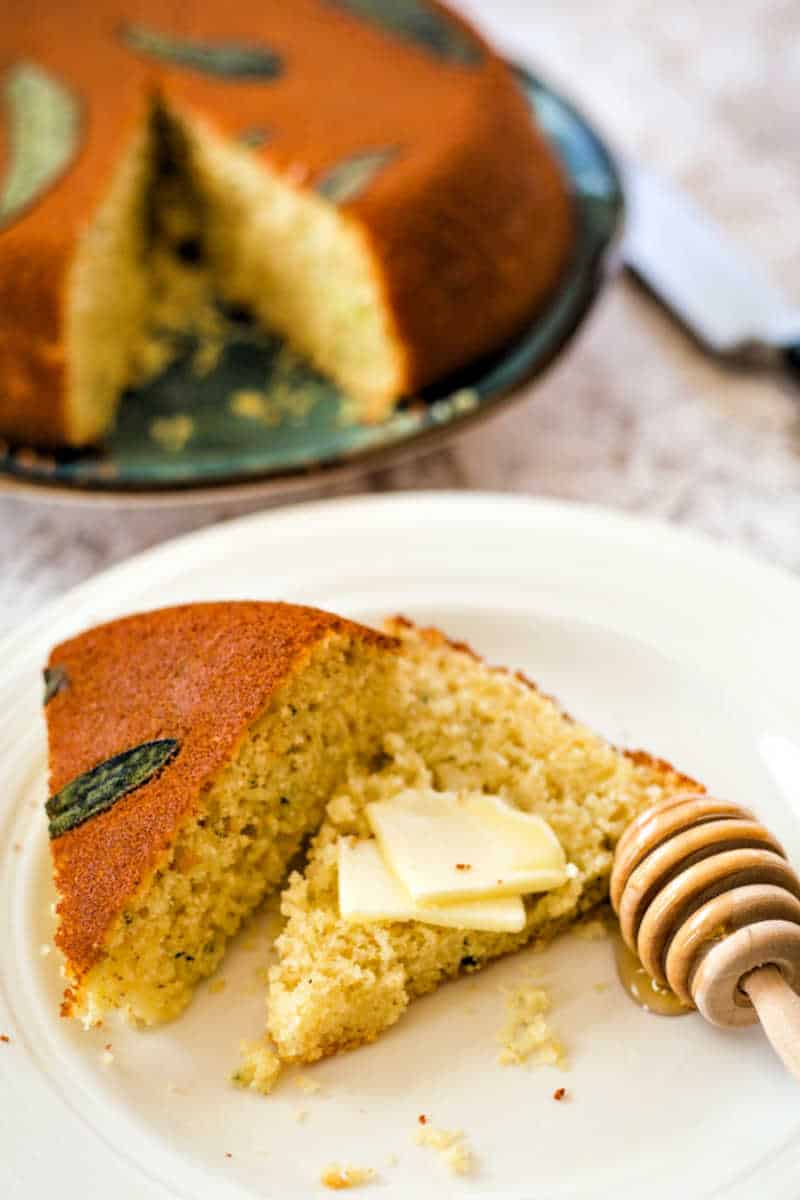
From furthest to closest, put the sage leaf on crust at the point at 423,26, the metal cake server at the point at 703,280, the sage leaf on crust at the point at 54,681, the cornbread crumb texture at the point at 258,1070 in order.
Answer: the sage leaf on crust at the point at 423,26, the metal cake server at the point at 703,280, the sage leaf on crust at the point at 54,681, the cornbread crumb texture at the point at 258,1070

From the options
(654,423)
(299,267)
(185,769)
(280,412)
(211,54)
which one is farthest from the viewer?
(211,54)

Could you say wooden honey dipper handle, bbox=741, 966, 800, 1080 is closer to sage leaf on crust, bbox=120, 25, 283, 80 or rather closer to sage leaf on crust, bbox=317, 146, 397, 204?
sage leaf on crust, bbox=317, 146, 397, 204

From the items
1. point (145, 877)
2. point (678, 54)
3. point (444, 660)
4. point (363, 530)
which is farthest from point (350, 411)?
point (678, 54)

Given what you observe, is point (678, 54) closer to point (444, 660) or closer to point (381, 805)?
point (444, 660)

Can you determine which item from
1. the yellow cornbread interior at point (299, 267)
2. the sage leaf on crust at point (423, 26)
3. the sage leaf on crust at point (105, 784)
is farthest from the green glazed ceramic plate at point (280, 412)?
the sage leaf on crust at point (105, 784)

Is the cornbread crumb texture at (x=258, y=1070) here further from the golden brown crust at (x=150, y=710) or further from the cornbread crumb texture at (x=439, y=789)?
the golden brown crust at (x=150, y=710)

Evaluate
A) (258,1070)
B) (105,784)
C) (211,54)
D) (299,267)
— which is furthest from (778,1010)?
(211,54)

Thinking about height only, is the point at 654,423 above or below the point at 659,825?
below

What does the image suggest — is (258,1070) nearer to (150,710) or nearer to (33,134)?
(150,710)
